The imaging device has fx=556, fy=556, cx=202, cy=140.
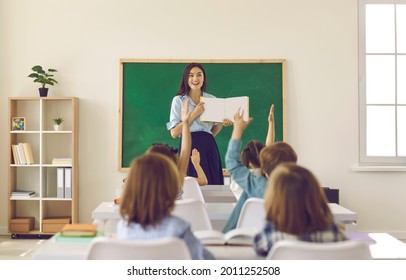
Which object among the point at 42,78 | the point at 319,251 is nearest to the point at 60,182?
the point at 42,78

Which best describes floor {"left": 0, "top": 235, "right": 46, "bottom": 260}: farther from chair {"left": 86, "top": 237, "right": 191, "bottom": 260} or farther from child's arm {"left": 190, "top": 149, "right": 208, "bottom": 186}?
chair {"left": 86, "top": 237, "right": 191, "bottom": 260}

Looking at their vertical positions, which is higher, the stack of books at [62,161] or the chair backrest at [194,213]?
the stack of books at [62,161]

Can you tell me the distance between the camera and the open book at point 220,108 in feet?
17.5

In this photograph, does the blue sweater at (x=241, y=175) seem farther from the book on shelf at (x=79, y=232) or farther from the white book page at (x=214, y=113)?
the white book page at (x=214, y=113)

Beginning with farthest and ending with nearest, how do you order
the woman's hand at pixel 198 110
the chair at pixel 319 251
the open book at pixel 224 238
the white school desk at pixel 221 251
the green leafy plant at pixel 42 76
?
the green leafy plant at pixel 42 76, the woman's hand at pixel 198 110, the open book at pixel 224 238, the white school desk at pixel 221 251, the chair at pixel 319 251

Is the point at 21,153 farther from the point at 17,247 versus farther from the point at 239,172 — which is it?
the point at 239,172

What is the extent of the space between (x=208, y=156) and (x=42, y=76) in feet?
6.29

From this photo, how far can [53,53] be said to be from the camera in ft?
19.7

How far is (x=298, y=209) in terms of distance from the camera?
1881 mm

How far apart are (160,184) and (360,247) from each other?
71cm

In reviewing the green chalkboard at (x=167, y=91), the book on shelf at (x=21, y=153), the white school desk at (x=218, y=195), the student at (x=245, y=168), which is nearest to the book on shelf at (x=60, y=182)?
the book on shelf at (x=21, y=153)

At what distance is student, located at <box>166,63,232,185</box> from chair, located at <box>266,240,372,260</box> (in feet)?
12.7

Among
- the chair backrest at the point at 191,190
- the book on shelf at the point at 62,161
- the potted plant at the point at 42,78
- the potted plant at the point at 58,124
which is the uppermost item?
the potted plant at the point at 42,78

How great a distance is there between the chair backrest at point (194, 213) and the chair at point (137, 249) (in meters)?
0.85
